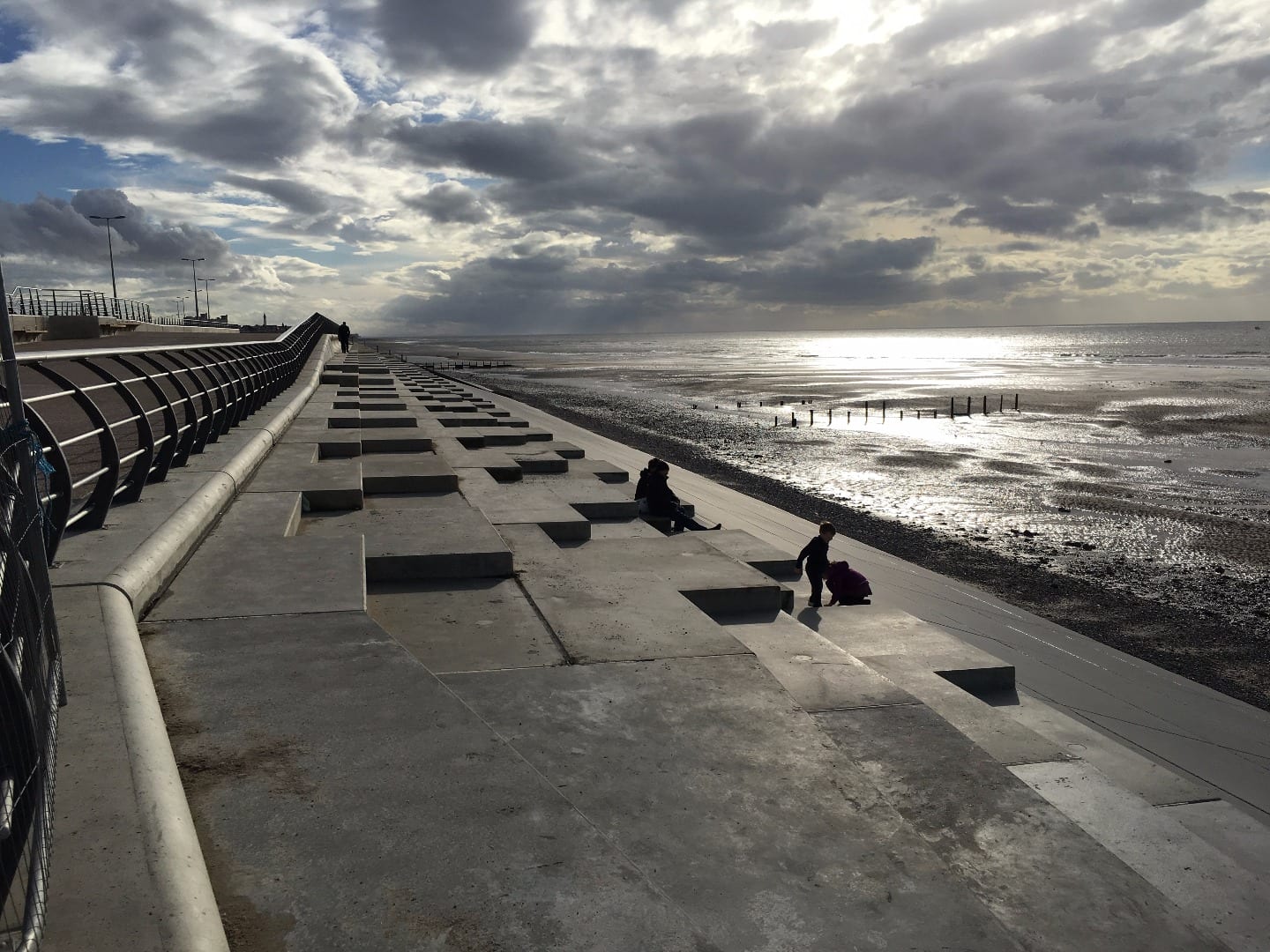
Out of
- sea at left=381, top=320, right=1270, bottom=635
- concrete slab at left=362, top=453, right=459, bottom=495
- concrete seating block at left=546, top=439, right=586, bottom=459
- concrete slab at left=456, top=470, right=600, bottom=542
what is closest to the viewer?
concrete slab at left=456, top=470, right=600, bottom=542

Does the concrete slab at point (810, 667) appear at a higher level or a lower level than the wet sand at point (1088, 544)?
higher

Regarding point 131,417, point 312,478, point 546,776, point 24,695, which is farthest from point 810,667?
point 312,478

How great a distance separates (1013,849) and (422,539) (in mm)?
4507

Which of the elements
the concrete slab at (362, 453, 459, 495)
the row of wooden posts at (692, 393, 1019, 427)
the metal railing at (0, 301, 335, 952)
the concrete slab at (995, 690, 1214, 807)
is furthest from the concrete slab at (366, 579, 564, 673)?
the row of wooden posts at (692, 393, 1019, 427)

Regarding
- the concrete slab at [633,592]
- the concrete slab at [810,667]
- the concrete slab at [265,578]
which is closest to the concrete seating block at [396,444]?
the concrete slab at [633,592]

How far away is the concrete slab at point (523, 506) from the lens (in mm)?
7855

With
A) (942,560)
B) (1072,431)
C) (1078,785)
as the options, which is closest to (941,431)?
(1072,431)

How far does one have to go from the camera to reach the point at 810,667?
5.24 meters

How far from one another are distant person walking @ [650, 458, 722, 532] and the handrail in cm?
483

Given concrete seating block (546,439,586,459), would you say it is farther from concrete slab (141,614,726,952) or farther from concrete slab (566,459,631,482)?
concrete slab (141,614,726,952)

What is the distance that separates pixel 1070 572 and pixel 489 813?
11.5 meters

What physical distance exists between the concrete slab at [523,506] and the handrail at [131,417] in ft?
8.76

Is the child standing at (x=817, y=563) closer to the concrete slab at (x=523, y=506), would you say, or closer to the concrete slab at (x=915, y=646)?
the concrete slab at (x=915, y=646)

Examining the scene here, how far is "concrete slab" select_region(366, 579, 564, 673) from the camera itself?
4.50 metres
